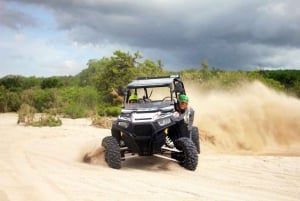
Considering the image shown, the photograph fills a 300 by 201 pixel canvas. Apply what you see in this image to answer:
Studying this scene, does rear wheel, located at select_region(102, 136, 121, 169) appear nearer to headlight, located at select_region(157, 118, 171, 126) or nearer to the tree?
headlight, located at select_region(157, 118, 171, 126)

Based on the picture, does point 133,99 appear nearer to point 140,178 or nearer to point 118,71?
point 140,178

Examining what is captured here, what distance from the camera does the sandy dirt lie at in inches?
323

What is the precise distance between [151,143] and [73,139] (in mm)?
8328

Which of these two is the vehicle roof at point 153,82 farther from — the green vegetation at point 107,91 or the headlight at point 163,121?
the green vegetation at point 107,91

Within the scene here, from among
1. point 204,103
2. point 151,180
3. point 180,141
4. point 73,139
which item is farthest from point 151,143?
point 204,103

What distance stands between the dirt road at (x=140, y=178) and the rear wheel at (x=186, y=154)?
0.64 feet

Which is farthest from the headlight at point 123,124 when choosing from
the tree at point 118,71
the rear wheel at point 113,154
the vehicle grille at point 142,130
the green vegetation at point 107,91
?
the tree at point 118,71

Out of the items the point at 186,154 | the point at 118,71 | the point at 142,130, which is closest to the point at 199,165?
the point at 186,154

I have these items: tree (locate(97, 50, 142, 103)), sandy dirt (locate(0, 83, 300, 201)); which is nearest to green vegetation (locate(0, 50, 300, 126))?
tree (locate(97, 50, 142, 103))

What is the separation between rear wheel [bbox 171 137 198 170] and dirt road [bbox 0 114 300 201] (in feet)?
0.64

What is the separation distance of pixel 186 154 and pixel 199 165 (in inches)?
41.8

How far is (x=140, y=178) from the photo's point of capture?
9.75m

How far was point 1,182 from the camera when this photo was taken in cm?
907

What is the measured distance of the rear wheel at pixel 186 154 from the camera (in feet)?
35.8
